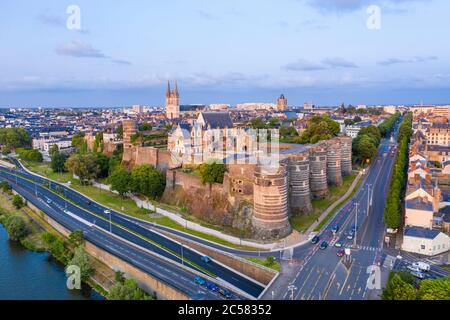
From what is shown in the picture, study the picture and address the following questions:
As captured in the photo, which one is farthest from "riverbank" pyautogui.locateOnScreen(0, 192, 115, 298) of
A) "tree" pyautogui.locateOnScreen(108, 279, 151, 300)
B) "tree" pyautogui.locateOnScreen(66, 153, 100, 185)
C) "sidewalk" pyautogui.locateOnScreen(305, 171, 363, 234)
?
"sidewalk" pyautogui.locateOnScreen(305, 171, 363, 234)

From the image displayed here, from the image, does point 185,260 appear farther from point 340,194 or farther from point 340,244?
point 340,194

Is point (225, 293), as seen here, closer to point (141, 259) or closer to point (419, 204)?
point (141, 259)

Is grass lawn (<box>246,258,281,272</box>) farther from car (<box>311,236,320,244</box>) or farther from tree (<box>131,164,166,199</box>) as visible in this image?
tree (<box>131,164,166,199</box>)

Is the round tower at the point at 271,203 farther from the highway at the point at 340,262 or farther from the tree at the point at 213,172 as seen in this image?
the tree at the point at 213,172

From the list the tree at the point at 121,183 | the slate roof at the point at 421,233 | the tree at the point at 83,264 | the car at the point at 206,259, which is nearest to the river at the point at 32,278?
the tree at the point at 83,264

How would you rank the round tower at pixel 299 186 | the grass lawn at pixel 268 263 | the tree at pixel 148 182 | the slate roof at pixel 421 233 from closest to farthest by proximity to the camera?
the grass lawn at pixel 268 263 < the slate roof at pixel 421 233 < the round tower at pixel 299 186 < the tree at pixel 148 182

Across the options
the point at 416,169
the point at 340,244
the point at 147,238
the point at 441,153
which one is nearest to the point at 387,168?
the point at 441,153
